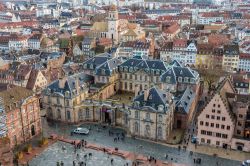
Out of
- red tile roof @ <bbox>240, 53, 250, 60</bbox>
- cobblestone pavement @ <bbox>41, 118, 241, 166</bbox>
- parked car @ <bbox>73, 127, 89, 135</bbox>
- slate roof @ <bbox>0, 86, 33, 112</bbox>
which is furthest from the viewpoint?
red tile roof @ <bbox>240, 53, 250, 60</bbox>

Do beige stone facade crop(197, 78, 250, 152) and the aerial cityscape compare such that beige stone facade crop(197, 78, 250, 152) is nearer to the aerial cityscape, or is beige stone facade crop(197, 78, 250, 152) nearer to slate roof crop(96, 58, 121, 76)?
the aerial cityscape

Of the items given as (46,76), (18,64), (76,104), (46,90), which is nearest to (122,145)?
(76,104)

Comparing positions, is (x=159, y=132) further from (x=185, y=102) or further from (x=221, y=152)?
(x=221, y=152)

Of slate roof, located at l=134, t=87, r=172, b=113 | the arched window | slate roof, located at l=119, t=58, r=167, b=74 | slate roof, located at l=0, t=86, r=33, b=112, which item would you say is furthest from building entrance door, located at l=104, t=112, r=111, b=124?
slate roof, located at l=119, t=58, r=167, b=74

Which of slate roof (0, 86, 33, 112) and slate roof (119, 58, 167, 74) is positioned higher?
slate roof (119, 58, 167, 74)

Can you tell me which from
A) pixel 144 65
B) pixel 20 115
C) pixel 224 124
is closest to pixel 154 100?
pixel 224 124

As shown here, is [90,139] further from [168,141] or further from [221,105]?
[221,105]

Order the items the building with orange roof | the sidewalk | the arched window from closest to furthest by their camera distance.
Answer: the sidewalk → the arched window → the building with orange roof
